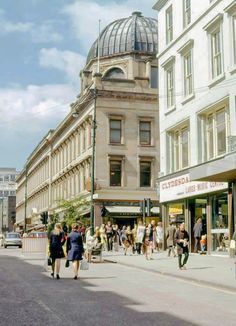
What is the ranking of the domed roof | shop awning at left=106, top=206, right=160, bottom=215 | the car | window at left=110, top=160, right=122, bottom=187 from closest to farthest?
shop awning at left=106, top=206, right=160, bottom=215, window at left=110, top=160, right=122, bottom=187, the car, the domed roof

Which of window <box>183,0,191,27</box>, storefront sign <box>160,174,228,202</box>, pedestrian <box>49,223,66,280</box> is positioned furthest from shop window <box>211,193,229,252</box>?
pedestrian <box>49,223,66,280</box>

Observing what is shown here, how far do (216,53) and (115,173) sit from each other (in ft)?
75.9

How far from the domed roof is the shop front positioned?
29.4m

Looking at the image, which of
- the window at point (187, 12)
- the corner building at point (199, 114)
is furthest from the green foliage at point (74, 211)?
the window at point (187, 12)

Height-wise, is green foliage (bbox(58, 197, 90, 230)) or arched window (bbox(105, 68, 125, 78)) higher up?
arched window (bbox(105, 68, 125, 78))

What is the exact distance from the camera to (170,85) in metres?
33.6

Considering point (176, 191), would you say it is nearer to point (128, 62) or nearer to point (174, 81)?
point (174, 81)

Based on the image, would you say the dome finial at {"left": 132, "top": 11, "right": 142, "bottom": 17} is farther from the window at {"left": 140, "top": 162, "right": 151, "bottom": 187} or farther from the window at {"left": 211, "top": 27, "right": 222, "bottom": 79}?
the window at {"left": 211, "top": 27, "right": 222, "bottom": 79}

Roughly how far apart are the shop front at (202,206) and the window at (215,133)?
1581 millimetres

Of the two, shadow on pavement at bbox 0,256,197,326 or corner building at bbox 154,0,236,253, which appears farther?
corner building at bbox 154,0,236,253

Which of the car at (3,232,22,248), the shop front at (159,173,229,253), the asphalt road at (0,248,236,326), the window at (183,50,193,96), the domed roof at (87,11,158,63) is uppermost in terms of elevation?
the domed roof at (87,11,158,63)

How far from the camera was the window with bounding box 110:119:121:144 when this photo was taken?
162 ft

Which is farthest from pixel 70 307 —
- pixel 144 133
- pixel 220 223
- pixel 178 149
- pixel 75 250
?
pixel 144 133

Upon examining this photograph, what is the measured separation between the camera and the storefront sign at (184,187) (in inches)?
1085
